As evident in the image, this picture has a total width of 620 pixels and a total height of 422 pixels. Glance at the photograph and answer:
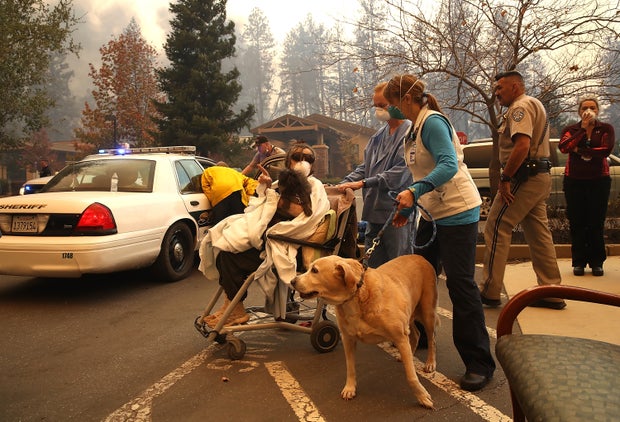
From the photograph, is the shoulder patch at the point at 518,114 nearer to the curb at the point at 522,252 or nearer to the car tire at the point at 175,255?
the curb at the point at 522,252

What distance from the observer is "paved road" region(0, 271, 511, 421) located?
9.66ft

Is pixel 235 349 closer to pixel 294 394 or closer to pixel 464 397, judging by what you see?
pixel 294 394

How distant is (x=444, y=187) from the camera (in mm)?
3260

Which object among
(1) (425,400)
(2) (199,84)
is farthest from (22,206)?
(2) (199,84)

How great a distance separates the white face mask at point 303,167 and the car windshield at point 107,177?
2.93 meters

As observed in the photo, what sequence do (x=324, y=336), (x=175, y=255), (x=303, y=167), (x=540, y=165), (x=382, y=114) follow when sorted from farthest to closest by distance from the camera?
(x=175, y=255)
(x=540, y=165)
(x=382, y=114)
(x=303, y=167)
(x=324, y=336)

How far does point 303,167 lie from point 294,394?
173 cm

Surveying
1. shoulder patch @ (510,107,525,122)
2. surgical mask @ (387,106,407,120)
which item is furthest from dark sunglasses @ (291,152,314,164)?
shoulder patch @ (510,107,525,122)

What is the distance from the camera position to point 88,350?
161 inches

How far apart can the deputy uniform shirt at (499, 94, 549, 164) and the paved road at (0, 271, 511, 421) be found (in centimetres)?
160

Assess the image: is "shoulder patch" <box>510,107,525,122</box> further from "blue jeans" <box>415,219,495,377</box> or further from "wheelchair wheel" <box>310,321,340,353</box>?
"wheelchair wheel" <box>310,321,340,353</box>

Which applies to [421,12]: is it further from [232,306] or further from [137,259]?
[232,306]

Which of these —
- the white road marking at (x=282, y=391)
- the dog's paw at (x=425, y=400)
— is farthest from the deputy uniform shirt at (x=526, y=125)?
the dog's paw at (x=425, y=400)

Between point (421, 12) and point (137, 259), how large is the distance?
21.1 feet
